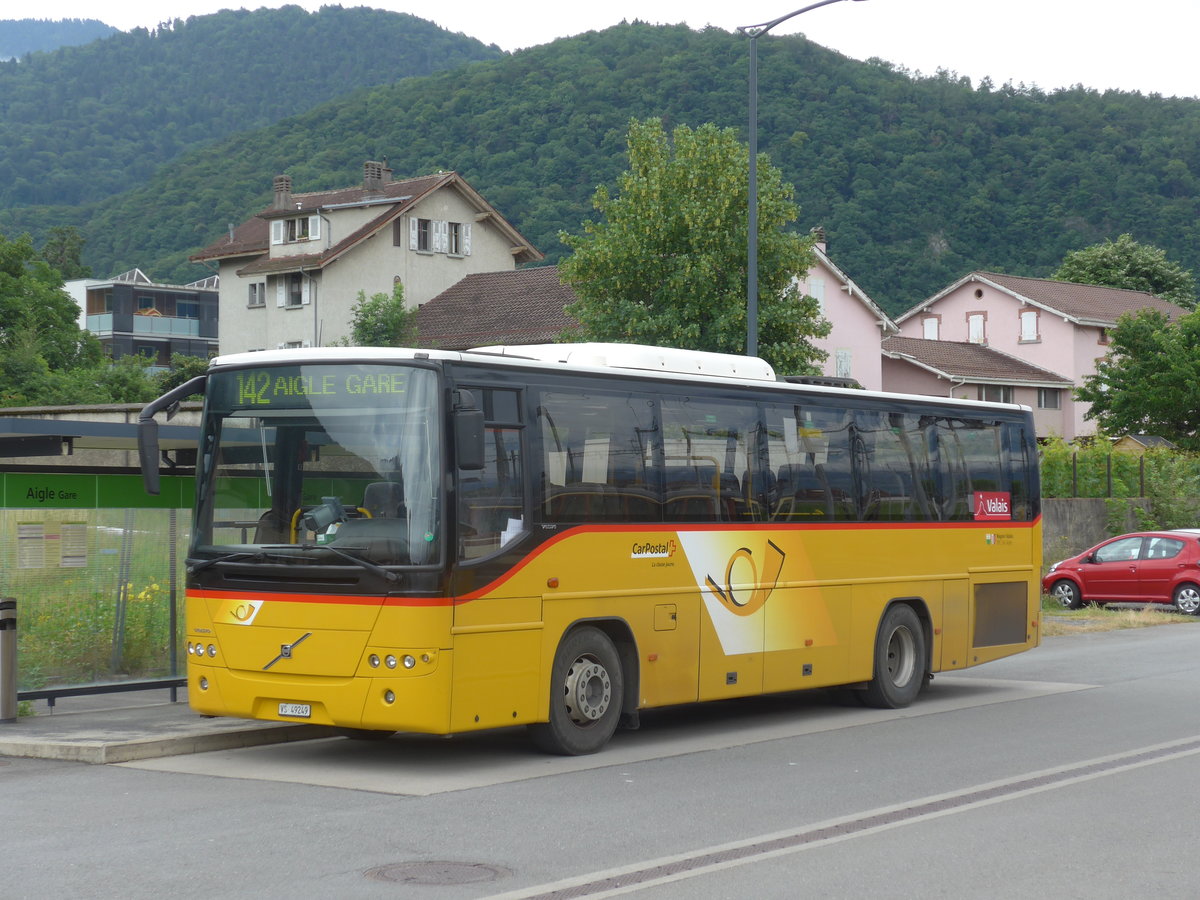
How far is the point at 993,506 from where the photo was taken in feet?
56.3

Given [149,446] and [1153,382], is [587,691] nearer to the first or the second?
[149,446]

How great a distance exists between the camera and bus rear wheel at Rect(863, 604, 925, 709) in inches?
616

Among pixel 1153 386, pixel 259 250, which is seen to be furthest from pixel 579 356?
pixel 259 250

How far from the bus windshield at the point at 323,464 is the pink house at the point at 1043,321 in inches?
2621

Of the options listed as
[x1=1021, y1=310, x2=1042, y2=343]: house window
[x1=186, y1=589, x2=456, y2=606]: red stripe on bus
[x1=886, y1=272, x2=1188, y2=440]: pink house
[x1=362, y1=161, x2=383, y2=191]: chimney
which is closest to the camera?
[x1=186, y1=589, x2=456, y2=606]: red stripe on bus

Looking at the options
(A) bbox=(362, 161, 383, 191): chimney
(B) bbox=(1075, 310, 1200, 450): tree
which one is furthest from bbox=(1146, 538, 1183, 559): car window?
(A) bbox=(362, 161, 383, 191): chimney

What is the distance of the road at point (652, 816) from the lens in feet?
25.7

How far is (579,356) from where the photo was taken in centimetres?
1294

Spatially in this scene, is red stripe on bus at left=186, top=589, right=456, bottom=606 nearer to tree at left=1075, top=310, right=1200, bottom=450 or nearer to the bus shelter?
the bus shelter

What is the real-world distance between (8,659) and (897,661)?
8.27 m

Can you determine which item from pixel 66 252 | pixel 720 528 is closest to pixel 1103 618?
pixel 720 528

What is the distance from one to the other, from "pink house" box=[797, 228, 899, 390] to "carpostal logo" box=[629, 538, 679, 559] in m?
50.2

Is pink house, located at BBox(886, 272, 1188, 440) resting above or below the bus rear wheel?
above

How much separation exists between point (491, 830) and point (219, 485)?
416 centimetres
